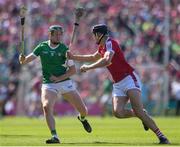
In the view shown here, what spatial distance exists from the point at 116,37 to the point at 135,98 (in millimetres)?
20036

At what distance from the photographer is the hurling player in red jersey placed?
49.9ft

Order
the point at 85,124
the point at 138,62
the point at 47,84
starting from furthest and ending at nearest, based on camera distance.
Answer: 1. the point at 138,62
2. the point at 85,124
3. the point at 47,84

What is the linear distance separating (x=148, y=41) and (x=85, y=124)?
57.5ft

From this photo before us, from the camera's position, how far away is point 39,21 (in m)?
37.4

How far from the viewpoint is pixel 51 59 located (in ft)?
53.9

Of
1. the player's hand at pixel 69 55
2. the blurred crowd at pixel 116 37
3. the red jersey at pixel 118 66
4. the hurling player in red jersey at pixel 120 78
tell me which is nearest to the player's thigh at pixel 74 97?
the player's hand at pixel 69 55

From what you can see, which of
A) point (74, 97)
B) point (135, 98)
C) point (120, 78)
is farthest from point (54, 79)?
point (135, 98)

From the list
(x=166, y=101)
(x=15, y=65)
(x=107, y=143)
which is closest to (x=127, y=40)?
(x=166, y=101)

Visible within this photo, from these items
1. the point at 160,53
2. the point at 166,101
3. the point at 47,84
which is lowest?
the point at 166,101

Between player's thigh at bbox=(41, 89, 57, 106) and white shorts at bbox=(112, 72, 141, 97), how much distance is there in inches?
54.7

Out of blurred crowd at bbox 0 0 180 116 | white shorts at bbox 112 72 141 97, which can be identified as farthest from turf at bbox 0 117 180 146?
blurred crowd at bbox 0 0 180 116

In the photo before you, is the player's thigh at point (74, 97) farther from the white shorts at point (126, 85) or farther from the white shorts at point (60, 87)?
the white shorts at point (126, 85)

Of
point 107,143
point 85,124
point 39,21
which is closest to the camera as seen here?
point 107,143

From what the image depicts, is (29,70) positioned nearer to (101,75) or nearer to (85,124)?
(101,75)
